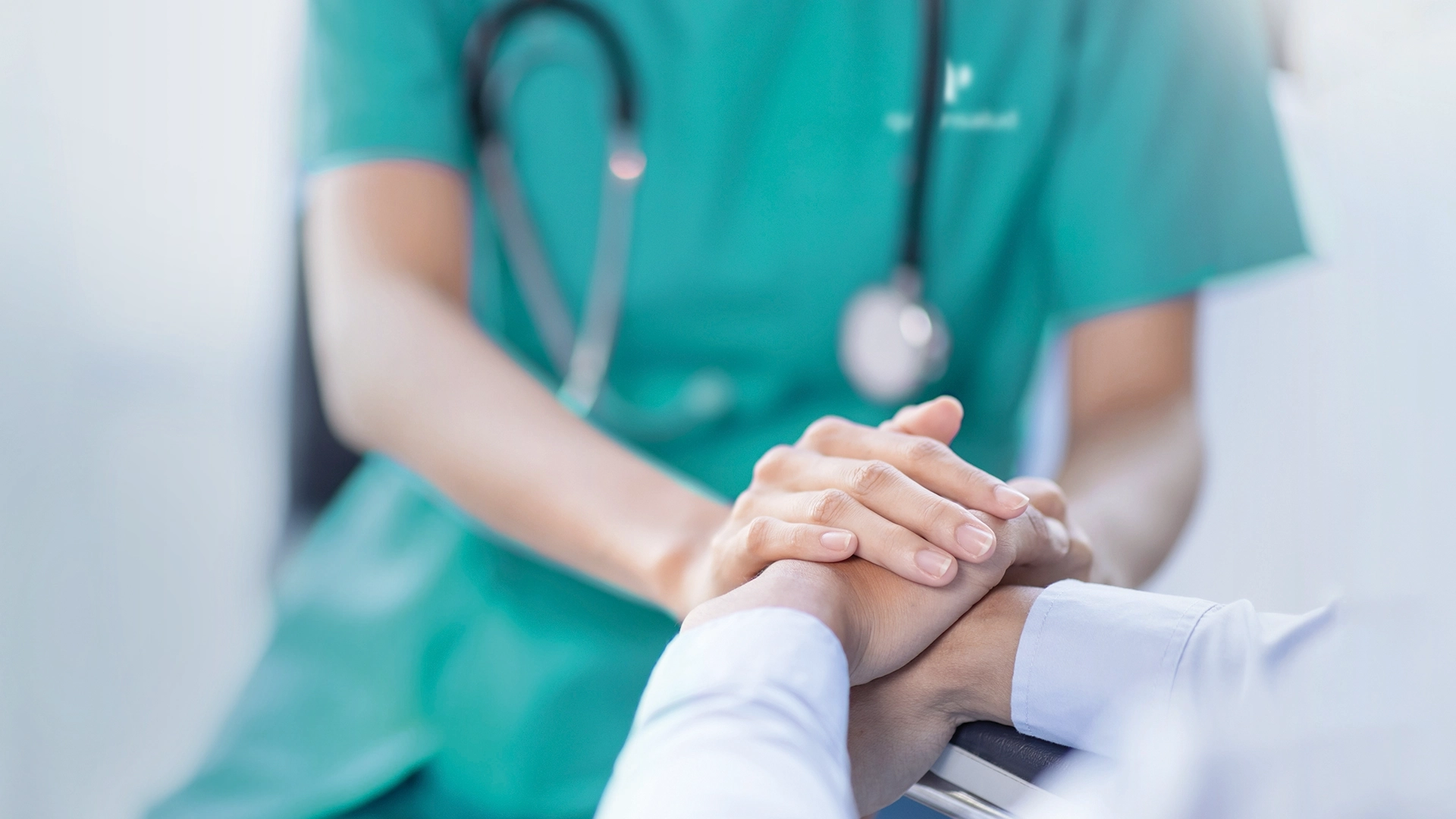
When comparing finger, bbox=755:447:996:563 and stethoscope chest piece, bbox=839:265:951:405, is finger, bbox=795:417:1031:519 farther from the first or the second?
stethoscope chest piece, bbox=839:265:951:405

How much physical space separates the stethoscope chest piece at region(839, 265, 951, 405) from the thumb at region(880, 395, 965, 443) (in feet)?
0.54

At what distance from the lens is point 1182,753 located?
34 centimetres

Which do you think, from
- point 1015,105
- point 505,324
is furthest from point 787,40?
point 505,324

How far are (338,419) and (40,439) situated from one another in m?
0.23

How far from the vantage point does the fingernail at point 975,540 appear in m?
0.41

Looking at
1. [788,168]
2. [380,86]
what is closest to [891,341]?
[788,168]

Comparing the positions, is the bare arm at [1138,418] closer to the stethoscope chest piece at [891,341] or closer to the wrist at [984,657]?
the stethoscope chest piece at [891,341]

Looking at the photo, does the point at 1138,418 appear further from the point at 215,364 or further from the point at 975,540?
the point at 215,364

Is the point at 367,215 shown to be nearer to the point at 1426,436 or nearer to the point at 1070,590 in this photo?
the point at 1070,590

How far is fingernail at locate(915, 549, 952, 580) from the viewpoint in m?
0.42

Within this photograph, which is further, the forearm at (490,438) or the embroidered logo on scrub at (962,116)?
the embroidered logo on scrub at (962,116)

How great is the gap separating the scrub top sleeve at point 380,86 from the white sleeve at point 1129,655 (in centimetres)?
50

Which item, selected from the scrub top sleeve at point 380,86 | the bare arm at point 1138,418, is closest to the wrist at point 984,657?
the bare arm at point 1138,418

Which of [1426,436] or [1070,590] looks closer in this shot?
[1070,590]
